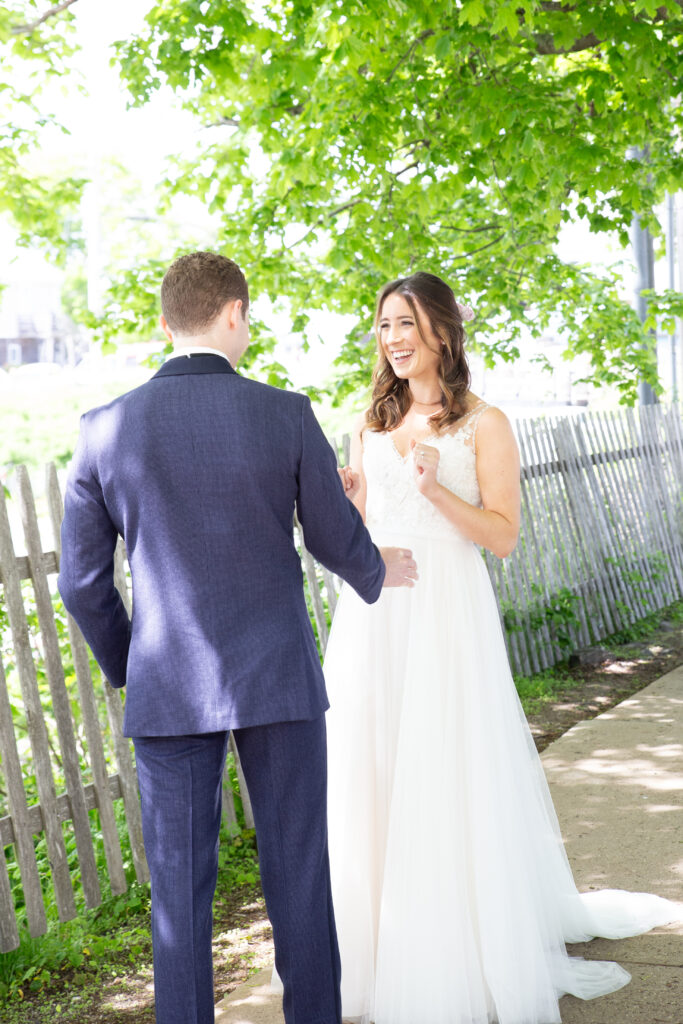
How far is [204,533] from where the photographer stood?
2283mm

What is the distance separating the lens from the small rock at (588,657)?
8266 millimetres

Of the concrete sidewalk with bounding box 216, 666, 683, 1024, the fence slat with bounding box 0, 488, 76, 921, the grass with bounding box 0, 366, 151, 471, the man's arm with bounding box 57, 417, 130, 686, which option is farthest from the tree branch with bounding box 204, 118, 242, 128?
the grass with bounding box 0, 366, 151, 471

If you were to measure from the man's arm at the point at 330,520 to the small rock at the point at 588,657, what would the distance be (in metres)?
6.00

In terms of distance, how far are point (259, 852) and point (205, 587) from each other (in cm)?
66

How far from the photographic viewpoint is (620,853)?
432 cm

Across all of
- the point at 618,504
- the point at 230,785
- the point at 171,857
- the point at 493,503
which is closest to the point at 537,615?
the point at 618,504

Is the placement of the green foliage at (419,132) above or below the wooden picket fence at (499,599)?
above

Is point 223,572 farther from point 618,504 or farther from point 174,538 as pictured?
point 618,504

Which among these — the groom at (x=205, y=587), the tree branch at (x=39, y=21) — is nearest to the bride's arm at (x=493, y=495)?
the groom at (x=205, y=587)

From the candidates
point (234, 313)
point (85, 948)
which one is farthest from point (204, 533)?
point (85, 948)

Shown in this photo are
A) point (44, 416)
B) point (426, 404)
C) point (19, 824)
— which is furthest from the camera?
point (44, 416)

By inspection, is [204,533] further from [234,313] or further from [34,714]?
[34,714]

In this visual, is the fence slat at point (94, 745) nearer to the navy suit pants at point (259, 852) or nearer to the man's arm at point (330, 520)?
the navy suit pants at point (259, 852)

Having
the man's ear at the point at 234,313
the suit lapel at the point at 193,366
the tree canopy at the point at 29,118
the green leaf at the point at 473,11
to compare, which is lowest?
the suit lapel at the point at 193,366
